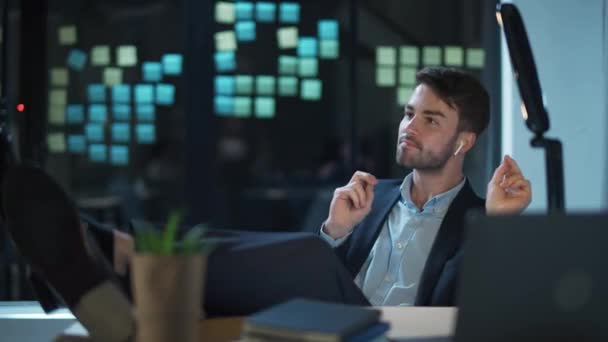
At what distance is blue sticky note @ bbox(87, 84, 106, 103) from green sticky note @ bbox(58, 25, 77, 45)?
842mm

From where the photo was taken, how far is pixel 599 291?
0.92 meters

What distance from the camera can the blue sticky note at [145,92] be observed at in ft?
16.9

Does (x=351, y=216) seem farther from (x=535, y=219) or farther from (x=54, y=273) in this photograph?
(x=535, y=219)

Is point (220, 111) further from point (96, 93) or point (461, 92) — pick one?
point (461, 92)

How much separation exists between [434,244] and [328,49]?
11.9 ft

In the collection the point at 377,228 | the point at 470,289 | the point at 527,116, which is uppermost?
the point at 527,116

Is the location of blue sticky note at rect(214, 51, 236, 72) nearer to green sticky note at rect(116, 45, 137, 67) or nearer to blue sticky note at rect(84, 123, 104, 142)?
green sticky note at rect(116, 45, 137, 67)

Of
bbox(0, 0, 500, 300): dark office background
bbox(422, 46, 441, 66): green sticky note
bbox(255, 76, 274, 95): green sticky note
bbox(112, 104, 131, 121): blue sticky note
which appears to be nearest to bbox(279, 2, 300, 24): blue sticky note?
bbox(0, 0, 500, 300): dark office background

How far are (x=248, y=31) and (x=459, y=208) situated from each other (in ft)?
11.1

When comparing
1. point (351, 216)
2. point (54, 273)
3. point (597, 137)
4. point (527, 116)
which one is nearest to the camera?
point (54, 273)

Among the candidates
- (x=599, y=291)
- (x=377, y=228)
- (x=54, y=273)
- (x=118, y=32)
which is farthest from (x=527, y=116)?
(x=118, y=32)

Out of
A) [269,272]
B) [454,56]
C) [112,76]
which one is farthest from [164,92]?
[269,272]

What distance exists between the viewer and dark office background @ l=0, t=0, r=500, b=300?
11.0 ft

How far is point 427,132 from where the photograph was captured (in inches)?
88.4
